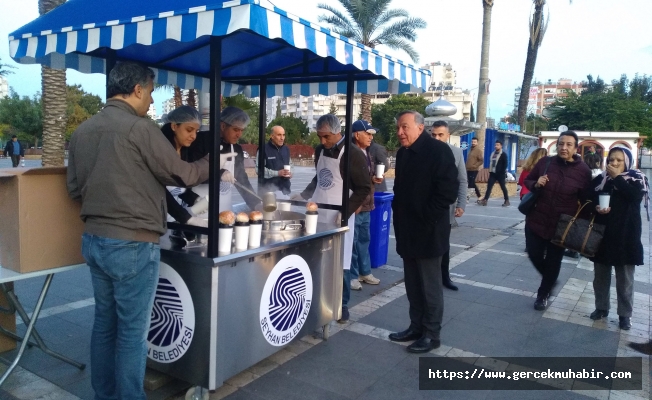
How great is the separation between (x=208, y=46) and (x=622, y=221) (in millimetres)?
3636

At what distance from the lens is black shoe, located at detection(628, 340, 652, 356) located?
364 centimetres

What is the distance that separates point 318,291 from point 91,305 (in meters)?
2.23

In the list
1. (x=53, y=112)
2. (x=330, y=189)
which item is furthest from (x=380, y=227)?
(x=53, y=112)

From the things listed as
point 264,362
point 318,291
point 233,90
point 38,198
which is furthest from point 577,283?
point 38,198

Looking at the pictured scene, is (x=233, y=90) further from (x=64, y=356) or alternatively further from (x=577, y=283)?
(x=577, y=283)

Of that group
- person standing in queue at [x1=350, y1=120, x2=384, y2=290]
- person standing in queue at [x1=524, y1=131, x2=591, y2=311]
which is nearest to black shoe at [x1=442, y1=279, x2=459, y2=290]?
person standing in queue at [x1=350, y1=120, x2=384, y2=290]

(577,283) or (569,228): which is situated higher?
(569,228)

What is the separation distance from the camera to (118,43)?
241 cm

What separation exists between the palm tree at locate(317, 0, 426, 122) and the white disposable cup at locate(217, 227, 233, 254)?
52.4 feet

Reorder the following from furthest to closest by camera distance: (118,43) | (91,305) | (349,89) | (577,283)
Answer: (577,283) < (91,305) < (349,89) < (118,43)

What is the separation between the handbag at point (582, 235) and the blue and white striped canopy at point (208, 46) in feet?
5.91

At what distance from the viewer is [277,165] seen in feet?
17.5

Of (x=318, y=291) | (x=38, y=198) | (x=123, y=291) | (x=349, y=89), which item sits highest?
(x=349, y=89)

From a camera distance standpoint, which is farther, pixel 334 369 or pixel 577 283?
pixel 577 283
